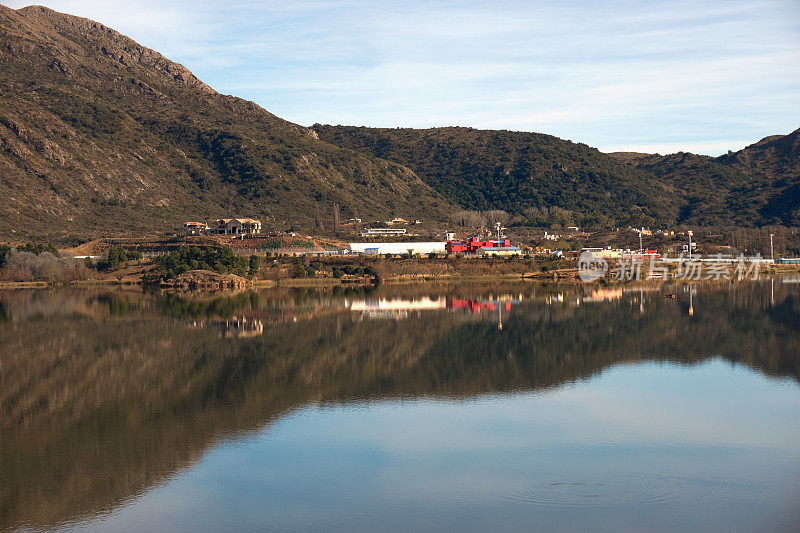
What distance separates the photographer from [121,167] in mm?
158750

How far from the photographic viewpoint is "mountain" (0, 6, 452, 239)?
134m

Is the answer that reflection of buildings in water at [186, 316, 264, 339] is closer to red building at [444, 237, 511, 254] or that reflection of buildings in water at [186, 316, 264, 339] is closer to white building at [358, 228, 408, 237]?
red building at [444, 237, 511, 254]

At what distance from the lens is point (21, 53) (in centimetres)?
18788

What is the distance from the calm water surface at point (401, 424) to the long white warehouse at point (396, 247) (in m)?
63.4

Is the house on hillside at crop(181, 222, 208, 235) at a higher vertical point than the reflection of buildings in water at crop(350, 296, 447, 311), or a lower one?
higher

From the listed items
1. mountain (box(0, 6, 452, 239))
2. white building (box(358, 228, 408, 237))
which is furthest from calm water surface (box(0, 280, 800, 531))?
white building (box(358, 228, 408, 237))

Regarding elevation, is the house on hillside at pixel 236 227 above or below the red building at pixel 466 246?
above

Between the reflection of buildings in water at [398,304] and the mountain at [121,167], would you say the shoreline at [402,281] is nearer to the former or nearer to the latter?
the reflection of buildings in water at [398,304]

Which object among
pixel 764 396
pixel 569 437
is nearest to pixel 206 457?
pixel 569 437

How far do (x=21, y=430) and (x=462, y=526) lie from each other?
16.6 m

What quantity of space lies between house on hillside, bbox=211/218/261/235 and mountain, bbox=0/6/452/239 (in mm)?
13496

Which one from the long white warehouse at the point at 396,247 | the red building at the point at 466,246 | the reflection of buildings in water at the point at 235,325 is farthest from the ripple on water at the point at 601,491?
the red building at the point at 466,246

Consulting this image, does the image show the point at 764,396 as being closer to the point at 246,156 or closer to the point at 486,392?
the point at 486,392

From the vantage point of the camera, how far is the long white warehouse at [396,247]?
387 ft
